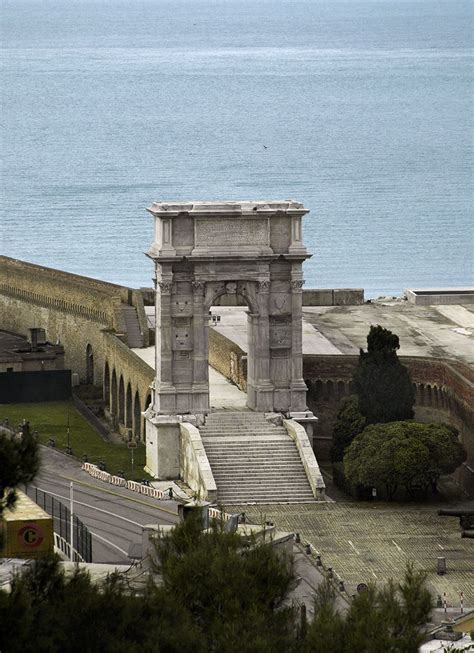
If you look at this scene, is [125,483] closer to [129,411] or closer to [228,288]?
[228,288]

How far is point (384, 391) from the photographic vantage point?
8138 cm

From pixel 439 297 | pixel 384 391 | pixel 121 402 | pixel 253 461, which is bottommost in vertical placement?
pixel 253 461

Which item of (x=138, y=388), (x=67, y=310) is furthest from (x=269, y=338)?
(x=67, y=310)

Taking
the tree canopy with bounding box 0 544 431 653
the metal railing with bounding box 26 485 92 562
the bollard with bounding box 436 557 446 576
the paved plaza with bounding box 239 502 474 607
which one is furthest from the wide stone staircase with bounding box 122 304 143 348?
the tree canopy with bounding box 0 544 431 653

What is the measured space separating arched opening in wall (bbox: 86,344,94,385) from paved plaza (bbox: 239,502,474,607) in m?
27.7

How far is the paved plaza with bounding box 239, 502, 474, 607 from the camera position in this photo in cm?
6625

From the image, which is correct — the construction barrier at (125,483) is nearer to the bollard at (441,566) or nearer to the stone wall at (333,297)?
the bollard at (441,566)

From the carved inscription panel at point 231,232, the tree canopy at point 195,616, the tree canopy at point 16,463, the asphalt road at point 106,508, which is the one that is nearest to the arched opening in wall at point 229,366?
the carved inscription panel at point 231,232

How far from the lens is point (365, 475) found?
7656 cm

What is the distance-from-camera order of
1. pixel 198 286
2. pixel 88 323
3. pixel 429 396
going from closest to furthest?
1. pixel 198 286
2. pixel 429 396
3. pixel 88 323

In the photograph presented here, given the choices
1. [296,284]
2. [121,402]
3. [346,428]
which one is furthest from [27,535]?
[121,402]

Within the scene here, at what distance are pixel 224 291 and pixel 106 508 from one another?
8.97 m

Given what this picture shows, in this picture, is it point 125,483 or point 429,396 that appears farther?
point 429,396

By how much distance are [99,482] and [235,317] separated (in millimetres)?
21611
